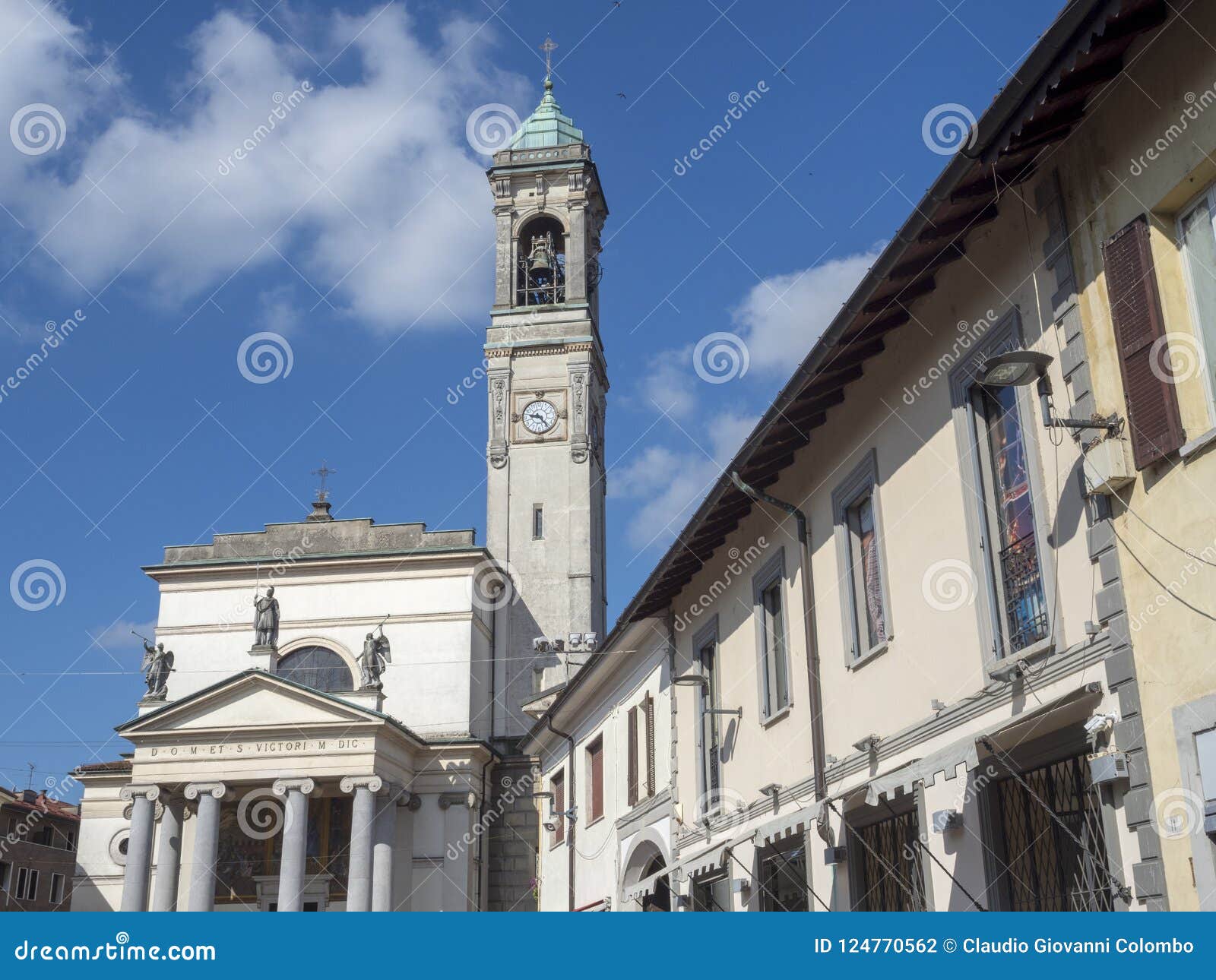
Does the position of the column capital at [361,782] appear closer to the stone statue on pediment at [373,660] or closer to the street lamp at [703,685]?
the stone statue on pediment at [373,660]

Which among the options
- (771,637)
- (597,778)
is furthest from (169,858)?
(771,637)

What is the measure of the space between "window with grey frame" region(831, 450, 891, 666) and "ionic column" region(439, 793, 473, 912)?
91.6 ft

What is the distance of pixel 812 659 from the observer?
13391 mm

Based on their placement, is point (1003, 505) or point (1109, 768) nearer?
point (1109, 768)

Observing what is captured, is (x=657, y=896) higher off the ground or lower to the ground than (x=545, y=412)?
lower

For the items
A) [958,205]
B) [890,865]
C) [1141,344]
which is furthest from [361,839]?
[1141,344]

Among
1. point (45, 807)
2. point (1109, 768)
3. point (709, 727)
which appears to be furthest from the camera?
point (45, 807)

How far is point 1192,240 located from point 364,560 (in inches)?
1490

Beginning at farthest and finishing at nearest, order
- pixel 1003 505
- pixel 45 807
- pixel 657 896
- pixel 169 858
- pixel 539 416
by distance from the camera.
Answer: pixel 45 807
pixel 539 416
pixel 169 858
pixel 657 896
pixel 1003 505

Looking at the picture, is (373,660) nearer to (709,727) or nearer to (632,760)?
(632,760)

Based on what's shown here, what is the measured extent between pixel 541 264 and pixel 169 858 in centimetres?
2425

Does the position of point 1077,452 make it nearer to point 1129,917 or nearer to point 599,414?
point 1129,917

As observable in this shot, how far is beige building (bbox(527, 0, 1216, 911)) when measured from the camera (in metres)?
7.58

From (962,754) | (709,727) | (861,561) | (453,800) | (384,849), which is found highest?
(453,800)
